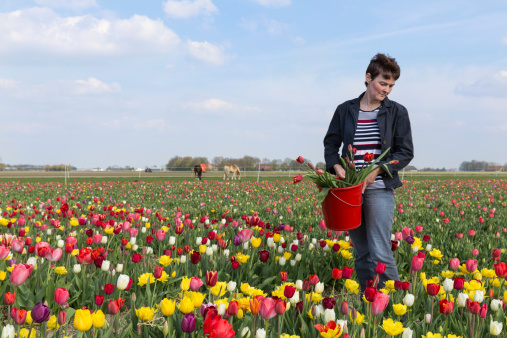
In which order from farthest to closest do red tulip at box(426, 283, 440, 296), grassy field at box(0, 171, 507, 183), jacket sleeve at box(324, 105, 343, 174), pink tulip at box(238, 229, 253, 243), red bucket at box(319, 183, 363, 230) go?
grassy field at box(0, 171, 507, 183) → pink tulip at box(238, 229, 253, 243) → jacket sleeve at box(324, 105, 343, 174) → red bucket at box(319, 183, 363, 230) → red tulip at box(426, 283, 440, 296)

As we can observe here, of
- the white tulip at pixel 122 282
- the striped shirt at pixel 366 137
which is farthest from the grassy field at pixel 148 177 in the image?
the white tulip at pixel 122 282

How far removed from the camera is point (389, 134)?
3178 millimetres

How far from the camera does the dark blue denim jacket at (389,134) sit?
10.2 ft

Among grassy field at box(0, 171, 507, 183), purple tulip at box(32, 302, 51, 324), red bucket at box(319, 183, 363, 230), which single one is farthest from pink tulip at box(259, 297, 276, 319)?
grassy field at box(0, 171, 507, 183)

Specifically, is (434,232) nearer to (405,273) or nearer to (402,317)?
(405,273)

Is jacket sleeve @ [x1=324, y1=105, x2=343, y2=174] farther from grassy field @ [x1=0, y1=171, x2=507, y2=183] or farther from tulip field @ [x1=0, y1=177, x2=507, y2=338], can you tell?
grassy field @ [x1=0, y1=171, x2=507, y2=183]

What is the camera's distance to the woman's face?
3.12 meters

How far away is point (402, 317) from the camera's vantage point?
97.5 inches

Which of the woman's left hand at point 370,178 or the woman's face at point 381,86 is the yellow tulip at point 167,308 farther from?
the woman's face at point 381,86

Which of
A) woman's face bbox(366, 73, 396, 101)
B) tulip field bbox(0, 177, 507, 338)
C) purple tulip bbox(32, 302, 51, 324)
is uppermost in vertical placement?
woman's face bbox(366, 73, 396, 101)

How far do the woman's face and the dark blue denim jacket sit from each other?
0.10m

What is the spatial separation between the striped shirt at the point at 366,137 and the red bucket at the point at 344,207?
0.46 metres

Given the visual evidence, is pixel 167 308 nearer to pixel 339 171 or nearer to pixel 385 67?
pixel 339 171

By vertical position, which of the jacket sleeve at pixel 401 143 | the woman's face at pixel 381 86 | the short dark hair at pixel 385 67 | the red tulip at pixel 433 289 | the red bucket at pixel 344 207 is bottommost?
the red tulip at pixel 433 289
